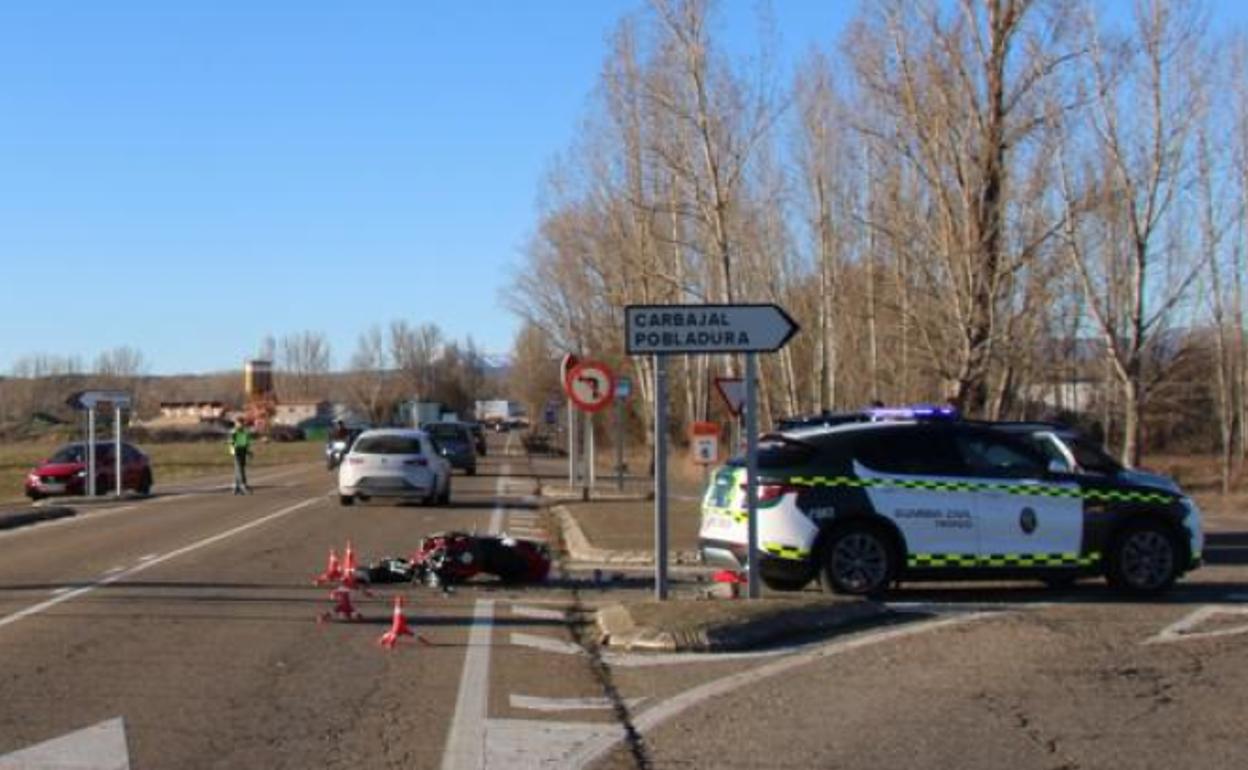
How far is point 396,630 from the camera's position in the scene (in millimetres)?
10758

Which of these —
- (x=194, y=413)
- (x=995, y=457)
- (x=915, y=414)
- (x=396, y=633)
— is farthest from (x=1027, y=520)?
(x=194, y=413)

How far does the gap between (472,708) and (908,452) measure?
261 inches

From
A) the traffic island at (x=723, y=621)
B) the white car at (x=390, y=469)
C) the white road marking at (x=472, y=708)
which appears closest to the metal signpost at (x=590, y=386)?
the white car at (x=390, y=469)

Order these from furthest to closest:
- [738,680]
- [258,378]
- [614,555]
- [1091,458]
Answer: [258,378] → [614,555] → [1091,458] → [738,680]

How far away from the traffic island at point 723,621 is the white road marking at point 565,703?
1866 mm

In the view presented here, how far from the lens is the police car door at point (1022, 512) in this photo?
1378 cm

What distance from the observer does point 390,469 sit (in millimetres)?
28125

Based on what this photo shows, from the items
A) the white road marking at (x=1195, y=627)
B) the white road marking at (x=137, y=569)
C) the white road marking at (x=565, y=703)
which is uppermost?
the white road marking at (x=137, y=569)

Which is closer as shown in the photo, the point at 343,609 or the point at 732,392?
the point at 343,609

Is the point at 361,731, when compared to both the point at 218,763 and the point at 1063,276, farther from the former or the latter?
the point at 1063,276

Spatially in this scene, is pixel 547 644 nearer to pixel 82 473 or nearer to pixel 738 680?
pixel 738 680

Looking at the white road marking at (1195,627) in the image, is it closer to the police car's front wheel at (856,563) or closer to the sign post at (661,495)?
the police car's front wheel at (856,563)

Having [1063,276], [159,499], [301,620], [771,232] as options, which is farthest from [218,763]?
[771,232]

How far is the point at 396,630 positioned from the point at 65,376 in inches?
7342
